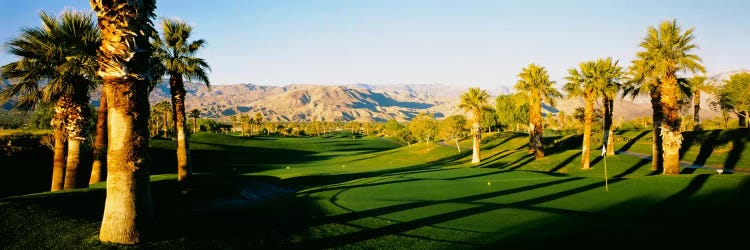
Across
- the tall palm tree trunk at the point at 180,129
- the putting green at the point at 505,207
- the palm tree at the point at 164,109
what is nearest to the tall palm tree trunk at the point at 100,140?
the tall palm tree trunk at the point at 180,129

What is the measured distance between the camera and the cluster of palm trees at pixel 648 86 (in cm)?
3209

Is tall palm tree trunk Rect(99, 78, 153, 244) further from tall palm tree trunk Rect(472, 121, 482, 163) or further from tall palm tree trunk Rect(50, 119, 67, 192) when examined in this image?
tall palm tree trunk Rect(472, 121, 482, 163)

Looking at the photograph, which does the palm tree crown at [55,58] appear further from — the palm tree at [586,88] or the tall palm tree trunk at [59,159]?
the palm tree at [586,88]

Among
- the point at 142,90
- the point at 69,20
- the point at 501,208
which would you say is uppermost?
the point at 69,20

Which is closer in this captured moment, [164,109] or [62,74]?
[62,74]

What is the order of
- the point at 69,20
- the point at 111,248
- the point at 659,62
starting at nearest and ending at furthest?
the point at 111,248
the point at 69,20
the point at 659,62

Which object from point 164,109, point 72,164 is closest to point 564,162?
point 72,164

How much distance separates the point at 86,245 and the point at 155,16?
6814 mm

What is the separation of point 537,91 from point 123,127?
169 ft

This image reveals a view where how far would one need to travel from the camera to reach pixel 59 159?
76.9 ft

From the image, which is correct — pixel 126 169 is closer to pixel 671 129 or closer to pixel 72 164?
pixel 72 164

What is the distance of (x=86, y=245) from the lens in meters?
10.6

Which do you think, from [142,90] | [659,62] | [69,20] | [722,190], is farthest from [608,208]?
[69,20]

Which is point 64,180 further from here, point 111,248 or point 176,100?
point 111,248
